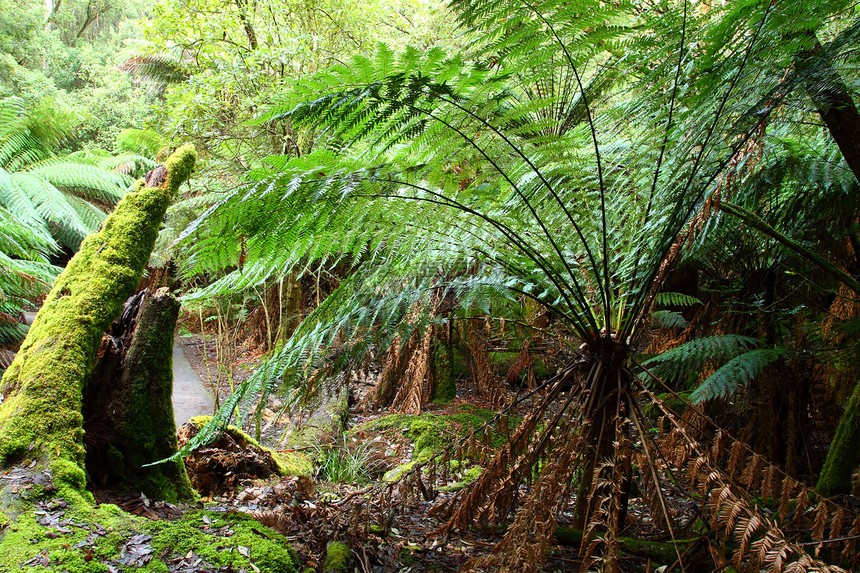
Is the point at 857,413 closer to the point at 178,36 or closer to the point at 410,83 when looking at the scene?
the point at 410,83

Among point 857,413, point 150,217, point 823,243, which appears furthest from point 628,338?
point 150,217

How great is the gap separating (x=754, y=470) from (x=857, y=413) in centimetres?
96

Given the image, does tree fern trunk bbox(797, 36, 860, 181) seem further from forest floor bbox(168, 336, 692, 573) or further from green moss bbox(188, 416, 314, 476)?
green moss bbox(188, 416, 314, 476)

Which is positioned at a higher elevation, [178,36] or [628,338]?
[178,36]

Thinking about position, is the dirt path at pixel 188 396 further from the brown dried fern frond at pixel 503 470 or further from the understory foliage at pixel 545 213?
the brown dried fern frond at pixel 503 470

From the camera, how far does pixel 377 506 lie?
158 cm

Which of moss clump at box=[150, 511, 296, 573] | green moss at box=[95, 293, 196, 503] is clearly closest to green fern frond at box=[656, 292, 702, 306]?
moss clump at box=[150, 511, 296, 573]

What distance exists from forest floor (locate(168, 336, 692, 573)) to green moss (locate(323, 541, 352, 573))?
25mm

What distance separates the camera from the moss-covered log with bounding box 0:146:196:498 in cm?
160

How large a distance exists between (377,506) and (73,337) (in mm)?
1390

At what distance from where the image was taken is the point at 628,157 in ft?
5.32

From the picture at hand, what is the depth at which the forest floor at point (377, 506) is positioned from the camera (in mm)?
1497

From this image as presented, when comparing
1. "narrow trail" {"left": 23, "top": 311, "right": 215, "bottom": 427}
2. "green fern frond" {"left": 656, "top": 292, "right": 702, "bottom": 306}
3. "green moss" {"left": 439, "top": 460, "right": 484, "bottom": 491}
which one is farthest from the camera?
"narrow trail" {"left": 23, "top": 311, "right": 215, "bottom": 427}

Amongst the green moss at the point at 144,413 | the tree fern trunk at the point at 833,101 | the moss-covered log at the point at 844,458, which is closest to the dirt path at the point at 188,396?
the green moss at the point at 144,413
